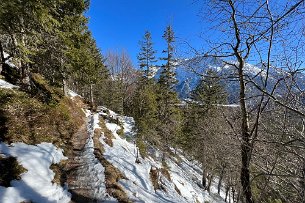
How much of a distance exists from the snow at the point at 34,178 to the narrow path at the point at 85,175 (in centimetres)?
48

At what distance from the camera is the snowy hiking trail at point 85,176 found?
739 centimetres

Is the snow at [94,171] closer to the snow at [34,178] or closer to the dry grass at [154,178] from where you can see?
the snow at [34,178]

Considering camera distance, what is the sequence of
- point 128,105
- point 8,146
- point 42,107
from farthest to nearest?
point 128,105, point 42,107, point 8,146

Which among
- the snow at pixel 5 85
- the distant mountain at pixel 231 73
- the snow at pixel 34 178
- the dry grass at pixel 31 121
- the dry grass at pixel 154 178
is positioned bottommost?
the dry grass at pixel 154 178

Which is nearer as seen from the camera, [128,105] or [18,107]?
[18,107]

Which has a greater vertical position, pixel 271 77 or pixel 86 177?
pixel 271 77

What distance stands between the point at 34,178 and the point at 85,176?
81.4 inches

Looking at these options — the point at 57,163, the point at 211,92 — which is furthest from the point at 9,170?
the point at 211,92

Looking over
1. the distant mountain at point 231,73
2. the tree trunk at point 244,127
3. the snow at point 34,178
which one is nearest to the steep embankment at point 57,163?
the snow at point 34,178

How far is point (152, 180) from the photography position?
40.1 ft

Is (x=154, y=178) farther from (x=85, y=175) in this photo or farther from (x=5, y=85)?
(x=5, y=85)

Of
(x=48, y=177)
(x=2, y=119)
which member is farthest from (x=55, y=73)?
(x=48, y=177)

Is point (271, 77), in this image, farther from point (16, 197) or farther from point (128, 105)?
point (128, 105)

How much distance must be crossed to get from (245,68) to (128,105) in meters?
42.2
